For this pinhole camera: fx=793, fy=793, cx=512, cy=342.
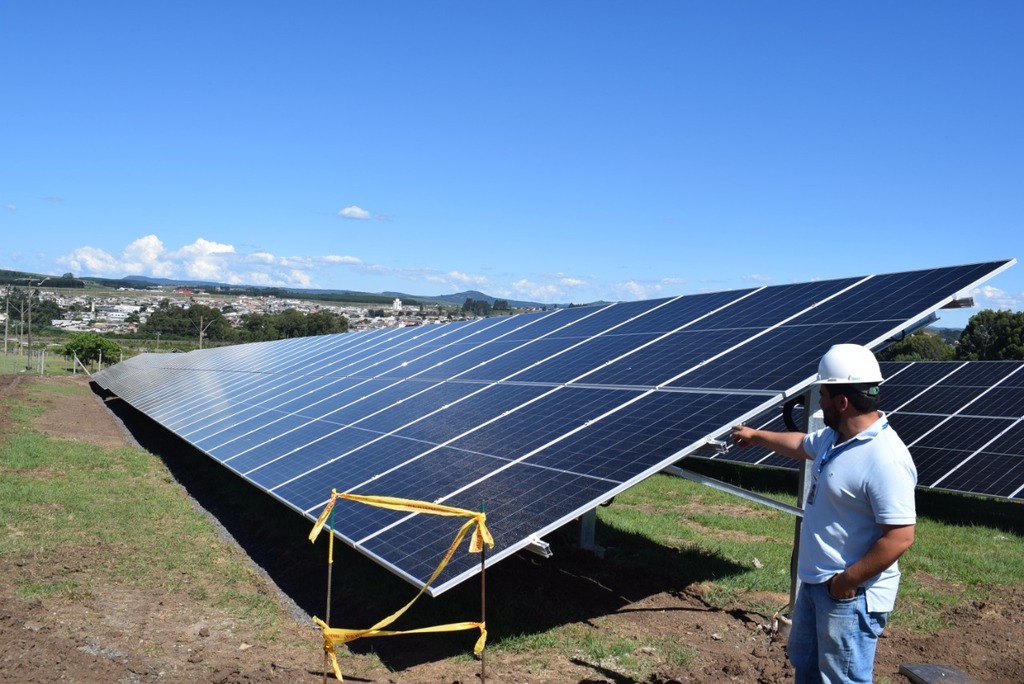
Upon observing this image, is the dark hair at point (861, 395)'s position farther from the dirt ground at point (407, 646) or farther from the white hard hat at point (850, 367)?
the dirt ground at point (407, 646)

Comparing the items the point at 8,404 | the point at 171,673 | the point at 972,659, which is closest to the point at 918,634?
the point at 972,659

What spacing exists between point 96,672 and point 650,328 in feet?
32.4

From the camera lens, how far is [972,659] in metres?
7.88

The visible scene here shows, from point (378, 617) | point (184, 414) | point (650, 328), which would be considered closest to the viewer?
point (378, 617)

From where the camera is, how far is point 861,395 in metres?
4.55

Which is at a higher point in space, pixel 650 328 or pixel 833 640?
pixel 650 328

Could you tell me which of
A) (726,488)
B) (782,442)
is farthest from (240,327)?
(782,442)

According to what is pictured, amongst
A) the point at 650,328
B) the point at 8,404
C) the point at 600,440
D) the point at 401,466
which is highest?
the point at 650,328

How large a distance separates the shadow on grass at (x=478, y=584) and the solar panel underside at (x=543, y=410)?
1182mm

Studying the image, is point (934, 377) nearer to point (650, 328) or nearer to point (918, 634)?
point (650, 328)

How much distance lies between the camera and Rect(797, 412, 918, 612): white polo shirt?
167 inches

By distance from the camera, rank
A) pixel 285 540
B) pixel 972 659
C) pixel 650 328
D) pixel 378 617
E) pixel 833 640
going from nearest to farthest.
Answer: pixel 833 640, pixel 972 659, pixel 378 617, pixel 285 540, pixel 650 328

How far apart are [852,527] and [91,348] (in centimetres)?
8548

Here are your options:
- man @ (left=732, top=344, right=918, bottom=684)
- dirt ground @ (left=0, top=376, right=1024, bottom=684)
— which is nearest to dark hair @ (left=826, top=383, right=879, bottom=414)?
man @ (left=732, top=344, right=918, bottom=684)
